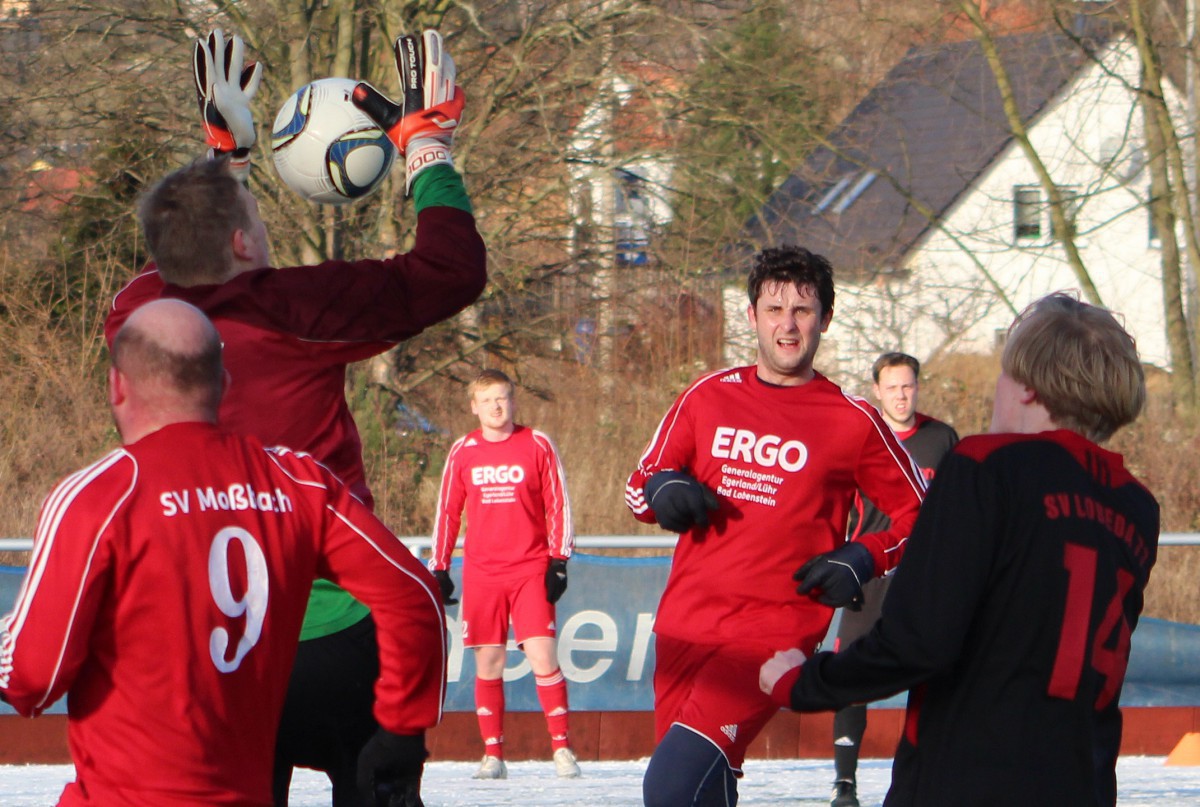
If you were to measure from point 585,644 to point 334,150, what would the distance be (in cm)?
608

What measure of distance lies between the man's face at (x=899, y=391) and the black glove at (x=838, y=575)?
3.63 meters

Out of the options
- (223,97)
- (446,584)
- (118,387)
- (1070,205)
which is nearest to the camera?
(118,387)

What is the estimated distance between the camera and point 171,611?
2623mm

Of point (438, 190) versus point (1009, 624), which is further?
point (438, 190)

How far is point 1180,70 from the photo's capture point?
17.9 metres

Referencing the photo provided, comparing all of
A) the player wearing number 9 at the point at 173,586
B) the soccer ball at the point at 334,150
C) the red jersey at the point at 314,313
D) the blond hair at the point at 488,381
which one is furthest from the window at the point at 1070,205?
the player wearing number 9 at the point at 173,586

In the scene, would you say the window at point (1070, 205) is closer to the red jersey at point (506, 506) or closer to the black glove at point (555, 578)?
the red jersey at point (506, 506)

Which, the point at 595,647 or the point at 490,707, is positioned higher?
the point at 595,647

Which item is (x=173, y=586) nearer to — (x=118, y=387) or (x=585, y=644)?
(x=118, y=387)

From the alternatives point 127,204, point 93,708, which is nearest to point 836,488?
point 93,708

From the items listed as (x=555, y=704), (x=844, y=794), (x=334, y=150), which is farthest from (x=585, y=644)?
(x=334, y=150)

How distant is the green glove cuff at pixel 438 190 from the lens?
11.9 feet

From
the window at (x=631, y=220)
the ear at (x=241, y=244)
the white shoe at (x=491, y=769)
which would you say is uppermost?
the window at (x=631, y=220)

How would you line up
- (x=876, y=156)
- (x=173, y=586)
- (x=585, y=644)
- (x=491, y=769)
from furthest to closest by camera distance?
(x=876, y=156)
(x=585, y=644)
(x=491, y=769)
(x=173, y=586)
